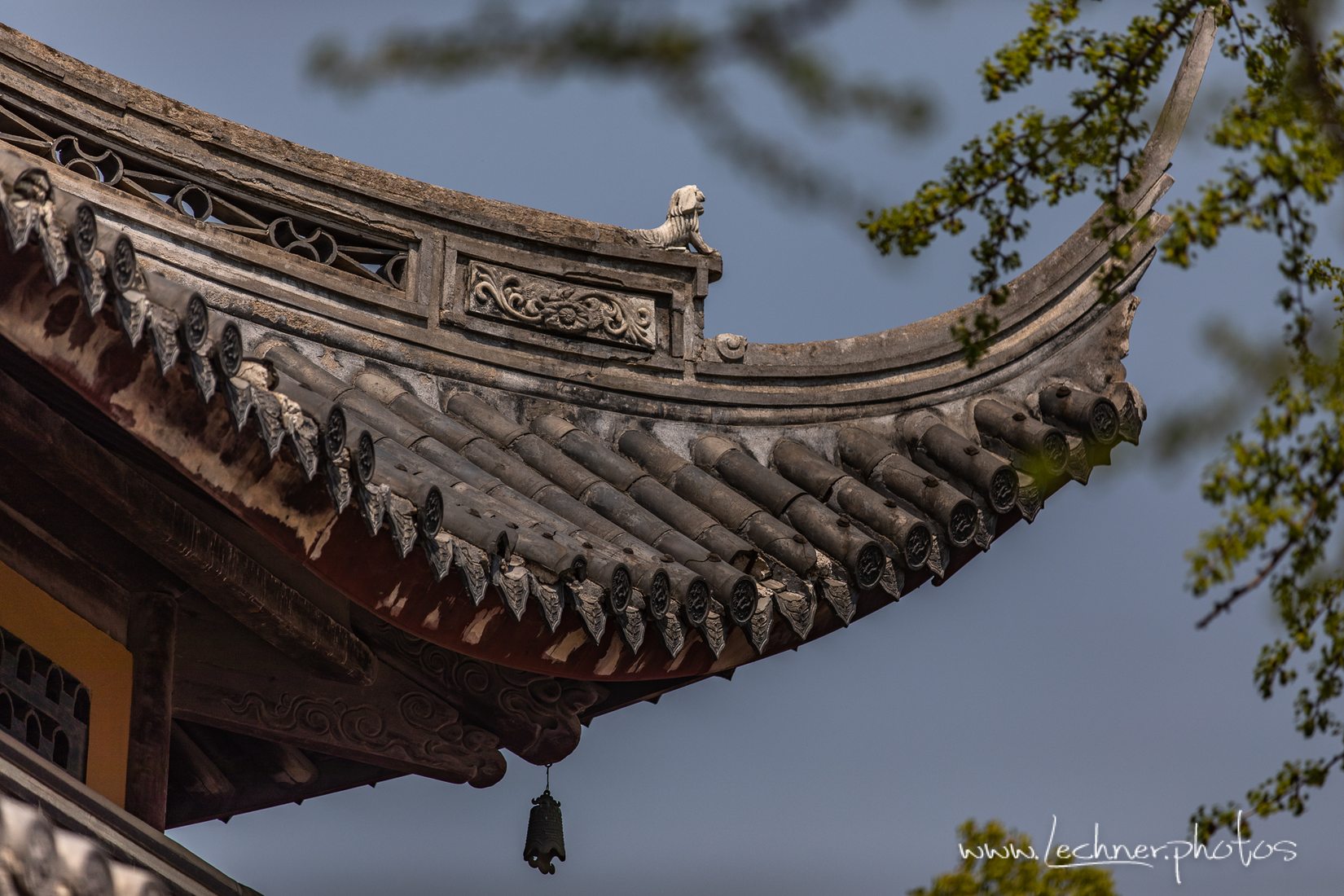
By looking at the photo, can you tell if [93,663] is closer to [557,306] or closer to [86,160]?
[86,160]

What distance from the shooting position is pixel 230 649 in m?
6.32

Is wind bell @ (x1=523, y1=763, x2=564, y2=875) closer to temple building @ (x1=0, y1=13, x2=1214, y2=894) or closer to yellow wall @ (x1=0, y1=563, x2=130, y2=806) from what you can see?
temple building @ (x1=0, y1=13, x2=1214, y2=894)

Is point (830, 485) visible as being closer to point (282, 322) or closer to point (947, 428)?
point (947, 428)

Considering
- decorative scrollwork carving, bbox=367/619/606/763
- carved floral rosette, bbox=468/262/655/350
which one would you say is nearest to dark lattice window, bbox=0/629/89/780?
decorative scrollwork carving, bbox=367/619/606/763

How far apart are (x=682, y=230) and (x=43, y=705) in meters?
2.98

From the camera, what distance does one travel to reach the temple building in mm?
4891

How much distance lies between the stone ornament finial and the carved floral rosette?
34 cm

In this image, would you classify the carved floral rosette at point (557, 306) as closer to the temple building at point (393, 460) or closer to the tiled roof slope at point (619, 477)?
the temple building at point (393, 460)

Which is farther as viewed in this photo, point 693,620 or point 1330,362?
point 693,620

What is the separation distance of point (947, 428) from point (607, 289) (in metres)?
1.26

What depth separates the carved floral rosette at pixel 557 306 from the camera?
714cm

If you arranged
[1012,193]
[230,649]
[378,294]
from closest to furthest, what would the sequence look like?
1. [1012,193]
2. [230,649]
3. [378,294]

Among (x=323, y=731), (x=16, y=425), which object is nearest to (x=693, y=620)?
(x=323, y=731)

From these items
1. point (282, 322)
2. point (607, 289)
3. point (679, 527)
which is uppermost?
point (607, 289)
